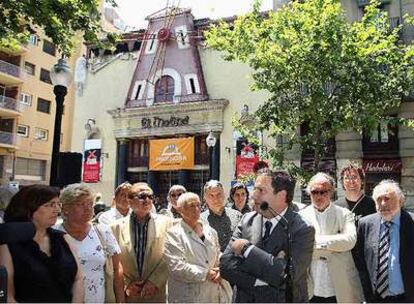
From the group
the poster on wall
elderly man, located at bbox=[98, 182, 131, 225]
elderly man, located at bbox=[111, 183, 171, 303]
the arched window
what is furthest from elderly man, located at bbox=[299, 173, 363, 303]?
the poster on wall

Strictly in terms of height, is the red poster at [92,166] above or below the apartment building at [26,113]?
below

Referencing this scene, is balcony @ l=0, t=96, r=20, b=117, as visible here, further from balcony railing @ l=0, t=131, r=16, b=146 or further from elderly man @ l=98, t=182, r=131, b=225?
elderly man @ l=98, t=182, r=131, b=225

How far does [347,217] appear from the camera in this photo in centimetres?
423

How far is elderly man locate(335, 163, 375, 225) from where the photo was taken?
4727 millimetres

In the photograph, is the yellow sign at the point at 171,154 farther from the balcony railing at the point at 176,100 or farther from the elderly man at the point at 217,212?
the elderly man at the point at 217,212

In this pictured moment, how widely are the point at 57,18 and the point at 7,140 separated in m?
24.1

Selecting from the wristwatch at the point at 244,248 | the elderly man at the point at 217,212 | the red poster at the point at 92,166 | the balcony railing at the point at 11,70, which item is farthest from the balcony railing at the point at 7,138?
the wristwatch at the point at 244,248

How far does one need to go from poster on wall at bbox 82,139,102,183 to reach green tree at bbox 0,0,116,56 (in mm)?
17973

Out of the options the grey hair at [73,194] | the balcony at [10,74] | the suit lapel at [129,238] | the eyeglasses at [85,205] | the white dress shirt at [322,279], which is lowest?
the white dress shirt at [322,279]

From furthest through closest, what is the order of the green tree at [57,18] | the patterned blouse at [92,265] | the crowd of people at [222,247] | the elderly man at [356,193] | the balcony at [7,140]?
the balcony at [7,140] → the green tree at [57,18] → the elderly man at [356,193] → the patterned blouse at [92,265] → the crowd of people at [222,247]

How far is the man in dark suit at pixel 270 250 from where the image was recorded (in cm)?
276

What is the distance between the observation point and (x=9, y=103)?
1211 inches

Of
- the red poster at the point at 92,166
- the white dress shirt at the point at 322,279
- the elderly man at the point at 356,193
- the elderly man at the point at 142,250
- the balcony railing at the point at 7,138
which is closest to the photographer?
the white dress shirt at the point at 322,279

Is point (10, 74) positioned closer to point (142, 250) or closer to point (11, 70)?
point (11, 70)
